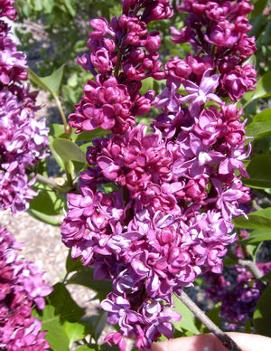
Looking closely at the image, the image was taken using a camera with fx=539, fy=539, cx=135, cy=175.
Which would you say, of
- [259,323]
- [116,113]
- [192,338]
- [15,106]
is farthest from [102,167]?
[259,323]

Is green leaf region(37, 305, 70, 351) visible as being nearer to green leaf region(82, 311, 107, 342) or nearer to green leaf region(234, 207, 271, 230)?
green leaf region(82, 311, 107, 342)

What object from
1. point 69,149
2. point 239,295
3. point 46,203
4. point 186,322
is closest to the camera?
point 69,149

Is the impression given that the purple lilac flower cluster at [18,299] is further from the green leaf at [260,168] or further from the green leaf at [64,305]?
the green leaf at [260,168]

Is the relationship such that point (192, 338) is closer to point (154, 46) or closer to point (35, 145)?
point (35, 145)

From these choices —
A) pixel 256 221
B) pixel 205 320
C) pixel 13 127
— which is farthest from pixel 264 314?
pixel 13 127

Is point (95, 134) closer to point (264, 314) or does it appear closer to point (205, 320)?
point (205, 320)
